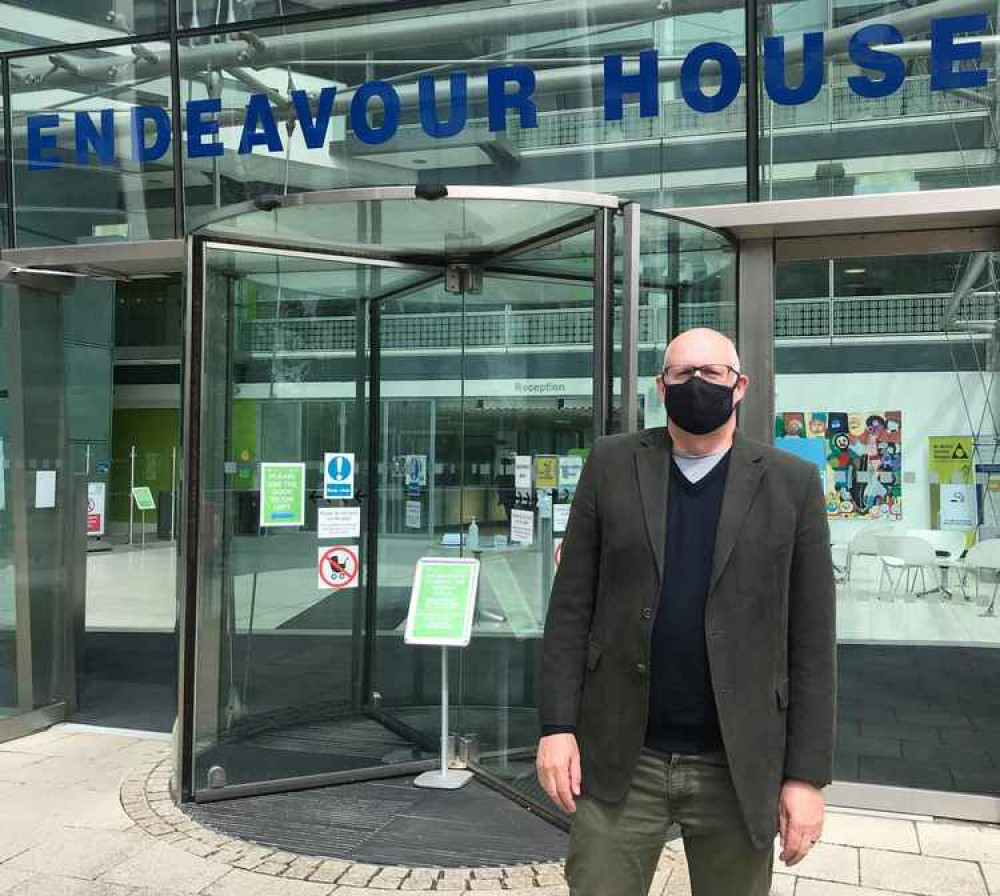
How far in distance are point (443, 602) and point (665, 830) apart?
9.01 ft

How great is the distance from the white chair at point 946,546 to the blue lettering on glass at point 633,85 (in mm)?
2481

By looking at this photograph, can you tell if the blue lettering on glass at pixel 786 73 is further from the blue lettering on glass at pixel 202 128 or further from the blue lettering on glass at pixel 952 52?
the blue lettering on glass at pixel 202 128

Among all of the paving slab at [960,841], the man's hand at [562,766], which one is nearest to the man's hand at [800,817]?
the man's hand at [562,766]

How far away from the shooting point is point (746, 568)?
2.15m

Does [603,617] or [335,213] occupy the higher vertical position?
[335,213]

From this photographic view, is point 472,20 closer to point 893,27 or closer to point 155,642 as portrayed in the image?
point 893,27

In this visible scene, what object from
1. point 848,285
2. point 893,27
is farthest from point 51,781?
point 893,27

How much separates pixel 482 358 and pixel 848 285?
187cm

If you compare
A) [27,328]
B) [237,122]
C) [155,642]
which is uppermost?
[237,122]

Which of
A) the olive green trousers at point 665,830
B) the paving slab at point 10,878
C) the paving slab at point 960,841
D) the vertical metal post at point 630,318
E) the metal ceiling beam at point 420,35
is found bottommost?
the paving slab at point 960,841

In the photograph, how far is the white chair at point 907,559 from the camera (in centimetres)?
485

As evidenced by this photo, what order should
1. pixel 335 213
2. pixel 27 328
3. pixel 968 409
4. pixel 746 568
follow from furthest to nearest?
pixel 27 328 < pixel 968 409 < pixel 335 213 < pixel 746 568

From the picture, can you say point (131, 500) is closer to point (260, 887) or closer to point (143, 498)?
point (143, 498)

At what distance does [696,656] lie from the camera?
2156mm
